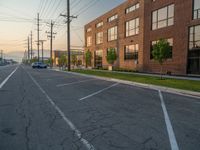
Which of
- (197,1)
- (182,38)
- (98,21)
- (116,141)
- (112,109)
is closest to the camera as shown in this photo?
(116,141)

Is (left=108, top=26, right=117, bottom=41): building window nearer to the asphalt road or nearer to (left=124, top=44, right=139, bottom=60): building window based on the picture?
(left=124, top=44, right=139, bottom=60): building window

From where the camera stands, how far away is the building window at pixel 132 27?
34.7 metres

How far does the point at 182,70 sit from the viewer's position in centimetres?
2473

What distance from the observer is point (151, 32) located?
99.2 ft

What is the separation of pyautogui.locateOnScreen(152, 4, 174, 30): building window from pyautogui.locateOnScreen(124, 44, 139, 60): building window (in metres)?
5.37

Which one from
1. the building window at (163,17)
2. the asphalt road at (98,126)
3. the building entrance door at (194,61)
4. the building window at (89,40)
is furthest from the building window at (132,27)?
the asphalt road at (98,126)

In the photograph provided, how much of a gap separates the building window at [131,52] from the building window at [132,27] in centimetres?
225

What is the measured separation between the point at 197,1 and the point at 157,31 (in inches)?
268

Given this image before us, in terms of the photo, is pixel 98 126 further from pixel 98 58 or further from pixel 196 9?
pixel 98 58

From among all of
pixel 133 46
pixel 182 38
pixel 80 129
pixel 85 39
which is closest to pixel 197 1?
pixel 182 38

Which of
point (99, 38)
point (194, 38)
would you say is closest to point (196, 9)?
point (194, 38)

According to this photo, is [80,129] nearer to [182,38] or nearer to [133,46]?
[182,38]

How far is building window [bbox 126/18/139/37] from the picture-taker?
34688 millimetres

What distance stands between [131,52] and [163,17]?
9.30 meters
